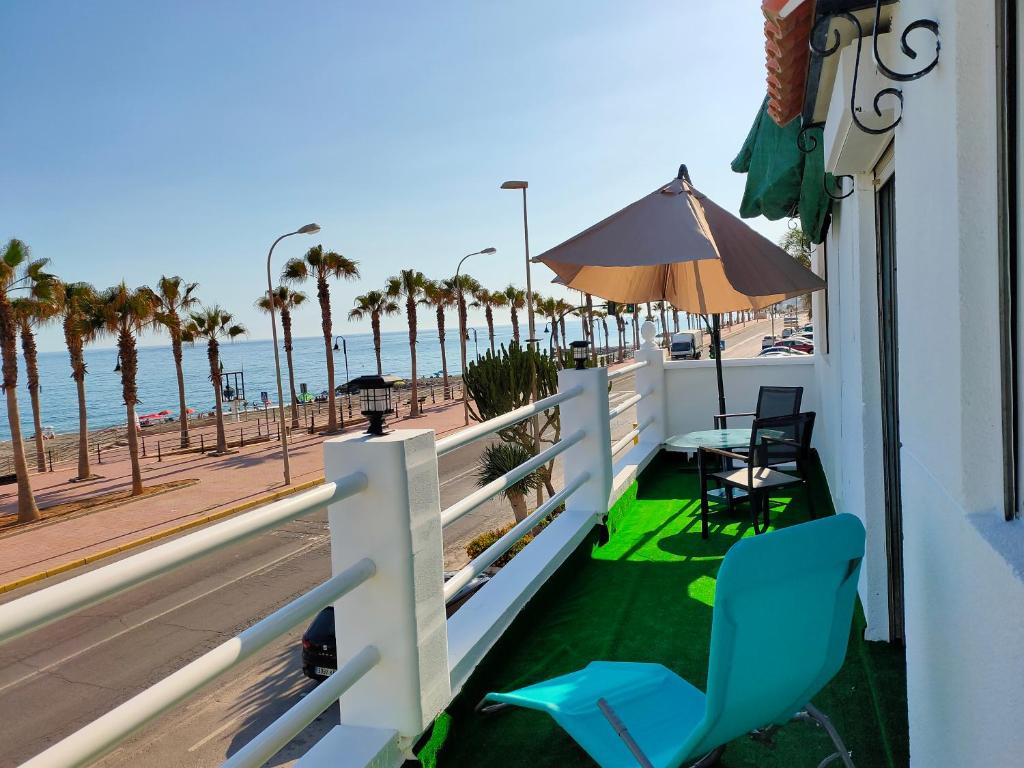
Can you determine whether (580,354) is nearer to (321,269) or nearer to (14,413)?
(14,413)

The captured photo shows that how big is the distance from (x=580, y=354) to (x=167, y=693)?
3.62m

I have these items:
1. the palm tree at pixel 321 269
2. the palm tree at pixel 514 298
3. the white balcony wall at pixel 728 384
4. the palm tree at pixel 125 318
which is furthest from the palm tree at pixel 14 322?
the palm tree at pixel 514 298

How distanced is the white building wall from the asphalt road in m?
7.83

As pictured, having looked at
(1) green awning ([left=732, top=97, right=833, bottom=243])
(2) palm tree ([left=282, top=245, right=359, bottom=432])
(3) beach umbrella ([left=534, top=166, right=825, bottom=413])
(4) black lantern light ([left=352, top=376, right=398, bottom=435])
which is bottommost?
(4) black lantern light ([left=352, top=376, right=398, bottom=435])

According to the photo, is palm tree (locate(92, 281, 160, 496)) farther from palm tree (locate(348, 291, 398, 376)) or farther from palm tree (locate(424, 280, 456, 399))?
palm tree (locate(424, 280, 456, 399))

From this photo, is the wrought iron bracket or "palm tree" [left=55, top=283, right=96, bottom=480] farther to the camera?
"palm tree" [left=55, top=283, right=96, bottom=480]

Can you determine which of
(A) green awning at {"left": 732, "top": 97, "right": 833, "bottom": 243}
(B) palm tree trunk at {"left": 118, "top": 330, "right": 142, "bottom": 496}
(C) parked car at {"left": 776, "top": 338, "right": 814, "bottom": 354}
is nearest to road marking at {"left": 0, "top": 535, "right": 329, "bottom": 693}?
(B) palm tree trunk at {"left": 118, "top": 330, "right": 142, "bottom": 496}

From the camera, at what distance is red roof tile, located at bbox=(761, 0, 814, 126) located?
2.57 m

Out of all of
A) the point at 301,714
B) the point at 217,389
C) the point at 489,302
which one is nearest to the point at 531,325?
the point at 301,714

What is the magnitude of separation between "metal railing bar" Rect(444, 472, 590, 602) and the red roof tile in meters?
2.23

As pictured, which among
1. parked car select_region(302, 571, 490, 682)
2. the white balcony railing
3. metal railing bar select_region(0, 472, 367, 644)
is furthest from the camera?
parked car select_region(302, 571, 490, 682)

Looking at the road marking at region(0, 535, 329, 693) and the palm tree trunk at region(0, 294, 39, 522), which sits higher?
the palm tree trunk at region(0, 294, 39, 522)

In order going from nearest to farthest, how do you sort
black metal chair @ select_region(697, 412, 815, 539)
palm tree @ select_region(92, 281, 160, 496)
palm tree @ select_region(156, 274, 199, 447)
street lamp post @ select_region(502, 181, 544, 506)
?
black metal chair @ select_region(697, 412, 815, 539)
street lamp post @ select_region(502, 181, 544, 506)
palm tree @ select_region(92, 281, 160, 496)
palm tree @ select_region(156, 274, 199, 447)

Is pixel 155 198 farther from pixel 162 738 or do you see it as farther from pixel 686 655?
pixel 686 655
